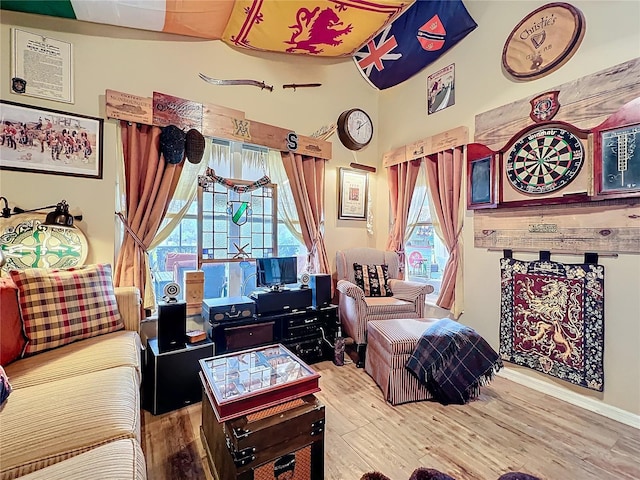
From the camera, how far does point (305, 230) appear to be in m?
3.42

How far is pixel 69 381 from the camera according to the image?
4.49 ft

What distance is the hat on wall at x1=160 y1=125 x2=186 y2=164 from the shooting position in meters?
2.55

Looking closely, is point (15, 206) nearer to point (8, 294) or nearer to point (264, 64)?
point (8, 294)

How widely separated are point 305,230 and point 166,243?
146 cm

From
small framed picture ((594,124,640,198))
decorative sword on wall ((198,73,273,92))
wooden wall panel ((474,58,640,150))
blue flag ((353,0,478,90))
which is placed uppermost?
blue flag ((353,0,478,90))

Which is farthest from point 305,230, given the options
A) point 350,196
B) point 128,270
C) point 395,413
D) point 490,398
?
point 490,398

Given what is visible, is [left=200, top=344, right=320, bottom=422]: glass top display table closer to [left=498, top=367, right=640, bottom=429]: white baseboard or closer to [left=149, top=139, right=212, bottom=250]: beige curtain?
[left=149, top=139, right=212, bottom=250]: beige curtain

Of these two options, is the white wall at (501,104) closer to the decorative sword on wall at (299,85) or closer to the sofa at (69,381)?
the decorative sword on wall at (299,85)

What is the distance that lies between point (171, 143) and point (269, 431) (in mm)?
2386

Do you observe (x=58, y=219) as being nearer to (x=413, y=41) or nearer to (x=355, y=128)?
(x=355, y=128)

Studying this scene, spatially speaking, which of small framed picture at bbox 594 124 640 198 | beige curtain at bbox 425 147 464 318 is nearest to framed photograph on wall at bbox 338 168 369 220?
beige curtain at bbox 425 147 464 318

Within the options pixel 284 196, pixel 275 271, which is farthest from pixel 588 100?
pixel 275 271

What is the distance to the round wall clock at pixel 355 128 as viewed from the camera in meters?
3.66

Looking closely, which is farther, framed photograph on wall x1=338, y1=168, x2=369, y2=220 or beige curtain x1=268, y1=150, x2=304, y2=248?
framed photograph on wall x1=338, y1=168, x2=369, y2=220
